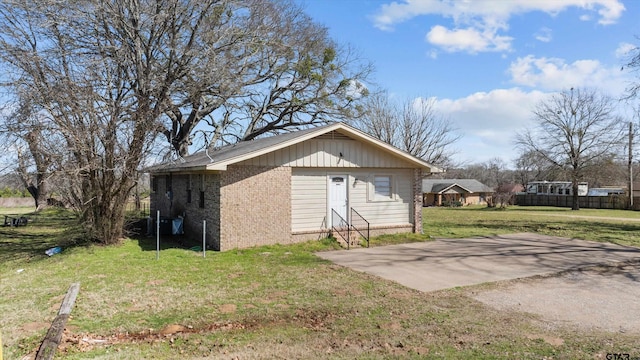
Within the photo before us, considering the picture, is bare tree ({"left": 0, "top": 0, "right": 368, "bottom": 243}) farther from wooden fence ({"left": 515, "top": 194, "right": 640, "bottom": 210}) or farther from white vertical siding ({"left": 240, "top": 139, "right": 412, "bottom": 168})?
wooden fence ({"left": 515, "top": 194, "right": 640, "bottom": 210})

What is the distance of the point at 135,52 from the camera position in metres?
13.9

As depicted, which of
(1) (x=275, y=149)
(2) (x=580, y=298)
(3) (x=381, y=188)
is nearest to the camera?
(2) (x=580, y=298)

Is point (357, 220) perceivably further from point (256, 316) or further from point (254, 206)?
point (256, 316)

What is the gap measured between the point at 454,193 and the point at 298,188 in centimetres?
4106

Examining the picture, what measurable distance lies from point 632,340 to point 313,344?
406 centimetres

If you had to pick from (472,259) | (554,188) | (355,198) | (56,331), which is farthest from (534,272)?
(554,188)

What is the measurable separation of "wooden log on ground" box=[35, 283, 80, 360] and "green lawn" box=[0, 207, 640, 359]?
0.12 m

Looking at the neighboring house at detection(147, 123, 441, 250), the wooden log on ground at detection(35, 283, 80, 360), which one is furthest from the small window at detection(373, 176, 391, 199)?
the wooden log on ground at detection(35, 283, 80, 360)

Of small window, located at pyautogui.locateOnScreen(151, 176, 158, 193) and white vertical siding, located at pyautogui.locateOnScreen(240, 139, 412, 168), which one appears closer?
white vertical siding, located at pyautogui.locateOnScreen(240, 139, 412, 168)

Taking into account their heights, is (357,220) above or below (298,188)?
below

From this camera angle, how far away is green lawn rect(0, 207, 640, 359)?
4.89m

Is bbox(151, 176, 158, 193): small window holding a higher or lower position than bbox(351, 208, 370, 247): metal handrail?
higher

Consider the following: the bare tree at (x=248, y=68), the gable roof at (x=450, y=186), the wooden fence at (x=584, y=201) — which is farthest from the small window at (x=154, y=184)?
the wooden fence at (x=584, y=201)

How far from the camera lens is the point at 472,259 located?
10953 mm
